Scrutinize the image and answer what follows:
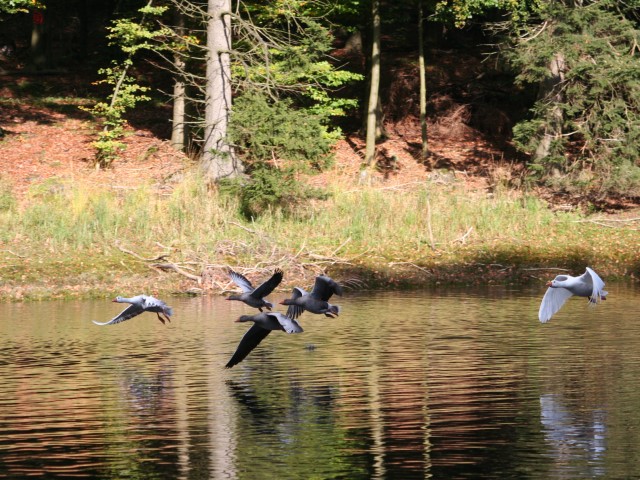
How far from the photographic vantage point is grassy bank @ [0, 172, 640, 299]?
26.7 meters

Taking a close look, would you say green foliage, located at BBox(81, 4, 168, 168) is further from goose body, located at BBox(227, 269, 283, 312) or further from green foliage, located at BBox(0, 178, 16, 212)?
goose body, located at BBox(227, 269, 283, 312)

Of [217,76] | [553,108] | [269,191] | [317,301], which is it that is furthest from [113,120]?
[317,301]

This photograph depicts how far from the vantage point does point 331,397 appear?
14.4 metres

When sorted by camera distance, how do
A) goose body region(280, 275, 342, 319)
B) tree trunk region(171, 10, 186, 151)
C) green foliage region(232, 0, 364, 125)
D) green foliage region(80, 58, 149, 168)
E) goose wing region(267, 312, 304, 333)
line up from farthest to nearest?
tree trunk region(171, 10, 186, 151) < green foliage region(80, 58, 149, 168) < green foliage region(232, 0, 364, 125) < goose body region(280, 275, 342, 319) < goose wing region(267, 312, 304, 333)

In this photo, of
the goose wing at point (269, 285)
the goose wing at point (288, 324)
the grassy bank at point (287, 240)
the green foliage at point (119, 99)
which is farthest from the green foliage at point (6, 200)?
the goose wing at point (288, 324)

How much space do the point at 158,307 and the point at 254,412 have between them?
3.47m

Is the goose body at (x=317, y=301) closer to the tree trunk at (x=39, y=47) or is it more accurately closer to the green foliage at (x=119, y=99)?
the green foliage at (x=119, y=99)

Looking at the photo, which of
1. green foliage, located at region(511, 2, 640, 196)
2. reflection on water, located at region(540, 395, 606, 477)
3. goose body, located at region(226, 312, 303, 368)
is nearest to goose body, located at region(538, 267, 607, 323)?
reflection on water, located at region(540, 395, 606, 477)

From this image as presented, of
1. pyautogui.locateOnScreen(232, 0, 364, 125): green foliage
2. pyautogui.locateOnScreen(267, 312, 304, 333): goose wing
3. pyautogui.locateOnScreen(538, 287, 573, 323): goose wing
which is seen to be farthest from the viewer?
pyautogui.locateOnScreen(232, 0, 364, 125): green foliage

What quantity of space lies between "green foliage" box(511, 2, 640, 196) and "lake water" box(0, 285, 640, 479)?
11594 mm

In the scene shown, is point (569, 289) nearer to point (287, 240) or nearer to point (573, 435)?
point (573, 435)

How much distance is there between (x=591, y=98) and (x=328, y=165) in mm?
8827

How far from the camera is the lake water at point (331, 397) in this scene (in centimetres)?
1110

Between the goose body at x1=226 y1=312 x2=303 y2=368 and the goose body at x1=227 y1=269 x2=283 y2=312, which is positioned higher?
the goose body at x1=227 y1=269 x2=283 y2=312
